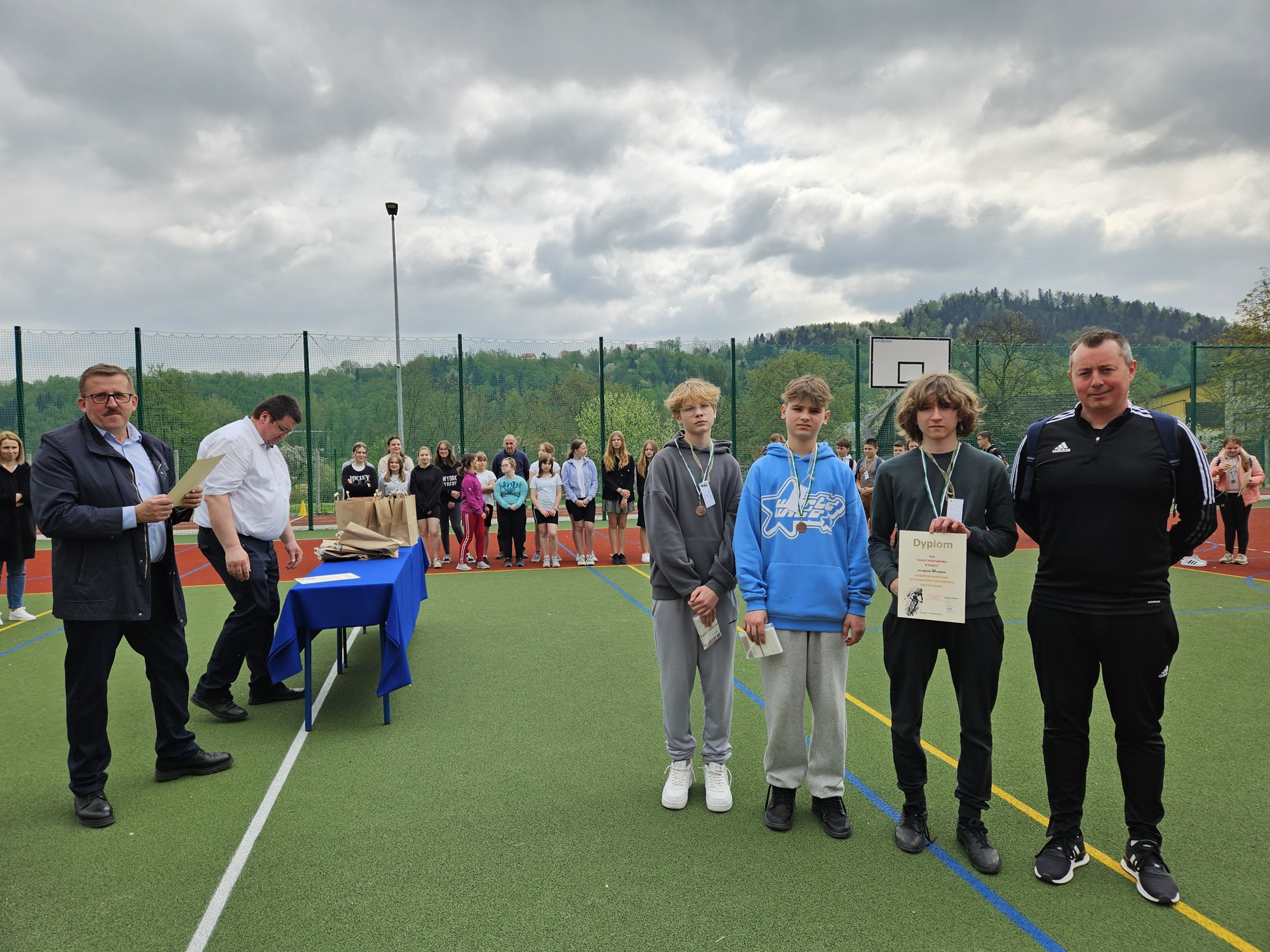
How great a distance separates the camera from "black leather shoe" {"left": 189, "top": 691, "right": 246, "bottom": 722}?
473cm

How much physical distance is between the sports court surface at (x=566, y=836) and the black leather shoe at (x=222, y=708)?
0.28 ft

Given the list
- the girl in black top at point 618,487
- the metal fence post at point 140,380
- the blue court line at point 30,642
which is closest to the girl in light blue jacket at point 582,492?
the girl in black top at point 618,487

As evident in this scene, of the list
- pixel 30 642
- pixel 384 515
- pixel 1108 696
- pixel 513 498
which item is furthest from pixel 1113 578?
pixel 513 498

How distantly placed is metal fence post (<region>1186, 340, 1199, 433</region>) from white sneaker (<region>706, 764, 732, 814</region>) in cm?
2227

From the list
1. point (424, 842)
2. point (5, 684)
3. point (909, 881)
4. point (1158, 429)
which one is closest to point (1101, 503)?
point (1158, 429)

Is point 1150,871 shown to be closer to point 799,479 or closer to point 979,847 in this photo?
point 979,847

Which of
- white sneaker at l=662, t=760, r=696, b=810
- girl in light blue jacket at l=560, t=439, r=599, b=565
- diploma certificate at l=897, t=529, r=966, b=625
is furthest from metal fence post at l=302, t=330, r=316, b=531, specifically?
diploma certificate at l=897, t=529, r=966, b=625

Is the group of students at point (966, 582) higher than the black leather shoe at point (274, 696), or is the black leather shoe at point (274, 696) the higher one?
the group of students at point (966, 582)

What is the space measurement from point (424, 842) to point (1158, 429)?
10.6 feet

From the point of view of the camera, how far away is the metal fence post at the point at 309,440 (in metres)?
16.8

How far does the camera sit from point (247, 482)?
4.70 m

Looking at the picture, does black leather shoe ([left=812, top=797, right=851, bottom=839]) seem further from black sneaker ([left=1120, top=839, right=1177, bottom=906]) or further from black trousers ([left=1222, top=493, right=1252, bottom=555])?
black trousers ([left=1222, top=493, right=1252, bottom=555])

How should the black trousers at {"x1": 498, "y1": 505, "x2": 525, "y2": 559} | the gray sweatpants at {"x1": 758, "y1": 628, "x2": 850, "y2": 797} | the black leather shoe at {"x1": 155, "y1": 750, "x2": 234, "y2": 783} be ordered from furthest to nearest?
the black trousers at {"x1": 498, "y1": 505, "x2": 525, "y2": 559}
the black leather shoe at {"x1": 155, "y1": 750, "x2": 234, "y2": 783}
the gray sweatpants at {"x1": 758, "y1": 628, "x2": 850, "y2": 797}

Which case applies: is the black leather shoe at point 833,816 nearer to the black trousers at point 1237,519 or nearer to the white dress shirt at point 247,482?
the white dress shirt at point 247,482
